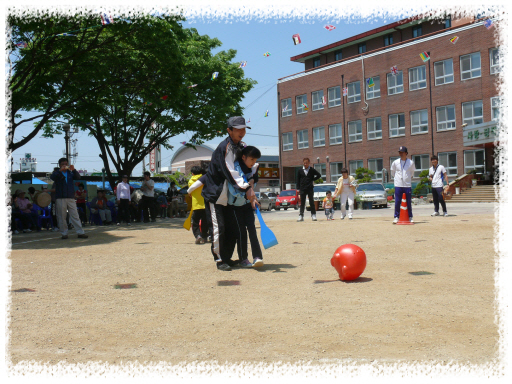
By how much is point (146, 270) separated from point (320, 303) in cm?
300

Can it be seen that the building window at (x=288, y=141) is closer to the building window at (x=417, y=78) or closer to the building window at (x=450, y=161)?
the building window at (x=417, y=78)

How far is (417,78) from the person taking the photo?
4491cm

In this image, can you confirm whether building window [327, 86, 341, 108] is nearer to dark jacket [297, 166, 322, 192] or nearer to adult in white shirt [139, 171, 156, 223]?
adult in white shirt [139, 171, 156, 223]

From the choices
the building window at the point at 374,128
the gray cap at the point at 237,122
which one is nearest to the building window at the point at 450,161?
the building window at the point at 374,128

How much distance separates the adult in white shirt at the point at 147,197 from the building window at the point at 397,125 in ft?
103

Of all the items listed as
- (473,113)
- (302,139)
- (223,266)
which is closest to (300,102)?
(302,139)

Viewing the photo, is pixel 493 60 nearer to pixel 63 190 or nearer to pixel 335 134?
pixel 335 134

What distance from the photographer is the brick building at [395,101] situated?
133ft

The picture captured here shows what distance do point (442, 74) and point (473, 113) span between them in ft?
Answer: 13.9

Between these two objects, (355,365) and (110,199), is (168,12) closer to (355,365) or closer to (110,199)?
(110,199)

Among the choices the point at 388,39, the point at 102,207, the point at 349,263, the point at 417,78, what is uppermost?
the point at 388,39

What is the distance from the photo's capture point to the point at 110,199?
70.6 ft

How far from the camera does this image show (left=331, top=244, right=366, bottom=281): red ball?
5535 millimetres

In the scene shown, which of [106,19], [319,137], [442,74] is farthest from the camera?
[319,137]
